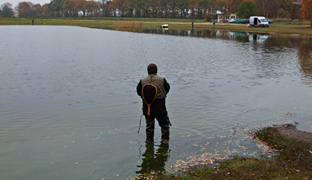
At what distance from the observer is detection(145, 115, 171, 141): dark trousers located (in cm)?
1035

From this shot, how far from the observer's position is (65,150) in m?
10.3

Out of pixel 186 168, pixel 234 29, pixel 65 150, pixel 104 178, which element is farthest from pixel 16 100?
pixel 234 29

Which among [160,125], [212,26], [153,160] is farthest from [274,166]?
[212,26]

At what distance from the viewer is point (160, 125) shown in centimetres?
1068

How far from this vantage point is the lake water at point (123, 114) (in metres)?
9.48

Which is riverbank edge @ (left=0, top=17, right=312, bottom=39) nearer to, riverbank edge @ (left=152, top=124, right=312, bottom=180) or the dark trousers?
riverbank edge @ (left=152, top=124, right=312, bottom=180)

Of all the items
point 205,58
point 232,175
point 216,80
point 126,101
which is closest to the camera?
point 232,175

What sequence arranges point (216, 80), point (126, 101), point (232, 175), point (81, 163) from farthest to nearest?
point (216, 80)
point (126, 101)
point (81, 163)
point (232, 175)

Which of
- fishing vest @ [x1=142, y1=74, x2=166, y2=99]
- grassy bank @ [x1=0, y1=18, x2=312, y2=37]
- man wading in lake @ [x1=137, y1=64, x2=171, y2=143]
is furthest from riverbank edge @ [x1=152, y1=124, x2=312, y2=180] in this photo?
grassy bank @ [x1=0, y1=18, x2=312, y2=37]

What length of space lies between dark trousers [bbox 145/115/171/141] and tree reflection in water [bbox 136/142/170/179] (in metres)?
0.26

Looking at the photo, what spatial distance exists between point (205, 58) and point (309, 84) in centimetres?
1387

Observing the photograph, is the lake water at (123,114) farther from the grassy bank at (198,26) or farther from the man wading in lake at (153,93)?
the grassy bank at (198,26)

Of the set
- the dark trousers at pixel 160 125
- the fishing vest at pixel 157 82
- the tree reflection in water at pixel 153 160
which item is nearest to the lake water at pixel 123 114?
the tree reflection in water at pixel 153 160

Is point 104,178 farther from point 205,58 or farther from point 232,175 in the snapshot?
point 205,58
